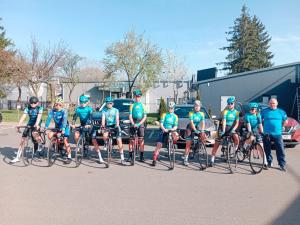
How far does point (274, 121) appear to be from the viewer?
8.02 m

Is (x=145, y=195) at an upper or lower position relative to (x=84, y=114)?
lower

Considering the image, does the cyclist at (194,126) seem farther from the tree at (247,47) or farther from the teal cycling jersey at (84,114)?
the tree at (247,47)

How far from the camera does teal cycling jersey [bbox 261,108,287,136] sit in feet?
26.3

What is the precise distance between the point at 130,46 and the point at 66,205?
31.6 m

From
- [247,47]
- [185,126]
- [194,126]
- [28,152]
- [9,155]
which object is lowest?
[9,155]

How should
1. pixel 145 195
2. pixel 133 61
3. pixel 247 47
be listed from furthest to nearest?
pixel 247 47 → pixel 133 61 → pixel 145 195

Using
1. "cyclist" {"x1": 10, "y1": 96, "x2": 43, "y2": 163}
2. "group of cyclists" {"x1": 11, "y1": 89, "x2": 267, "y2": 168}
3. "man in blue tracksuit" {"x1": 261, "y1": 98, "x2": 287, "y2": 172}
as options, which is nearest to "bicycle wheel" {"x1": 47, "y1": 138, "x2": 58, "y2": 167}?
"group of cyclists" {"x1": 11, "y1": 89, "x2": 267, "y2": 168}

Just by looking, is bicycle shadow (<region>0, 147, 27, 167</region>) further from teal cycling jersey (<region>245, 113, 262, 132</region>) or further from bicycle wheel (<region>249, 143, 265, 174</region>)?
teal cycling jersey (<region>245, 113, 262, 132</region>)

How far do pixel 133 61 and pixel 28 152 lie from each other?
27.8 meters

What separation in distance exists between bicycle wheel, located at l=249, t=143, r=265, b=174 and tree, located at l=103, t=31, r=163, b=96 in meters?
28.2

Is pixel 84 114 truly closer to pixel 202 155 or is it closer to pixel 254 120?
pixel 202 155

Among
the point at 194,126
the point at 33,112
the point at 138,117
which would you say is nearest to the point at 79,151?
the point at 33,112

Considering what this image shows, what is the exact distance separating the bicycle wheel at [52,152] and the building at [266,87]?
18269 millimetres

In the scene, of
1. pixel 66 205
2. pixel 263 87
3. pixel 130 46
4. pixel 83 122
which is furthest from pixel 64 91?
pixel 66 205
